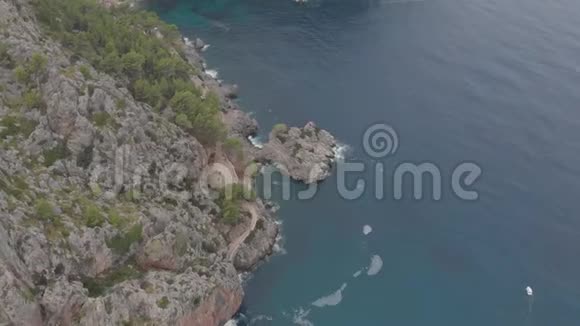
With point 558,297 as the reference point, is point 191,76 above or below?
above

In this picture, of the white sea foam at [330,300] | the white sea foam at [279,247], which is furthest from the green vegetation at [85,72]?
the white sea foam at [330,300]

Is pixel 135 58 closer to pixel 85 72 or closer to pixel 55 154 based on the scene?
pixel 85 72

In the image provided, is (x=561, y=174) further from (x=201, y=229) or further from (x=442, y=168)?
(x=201, y=229)

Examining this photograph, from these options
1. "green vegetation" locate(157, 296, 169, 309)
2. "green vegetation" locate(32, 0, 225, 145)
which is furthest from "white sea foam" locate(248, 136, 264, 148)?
"green vegetation" locate(157, 296, 169, 309)

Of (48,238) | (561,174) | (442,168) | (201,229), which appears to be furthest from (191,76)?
(561,174)

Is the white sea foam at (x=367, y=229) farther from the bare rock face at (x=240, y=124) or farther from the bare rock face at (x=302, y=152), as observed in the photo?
the bare rock face at (x=240, y=124)

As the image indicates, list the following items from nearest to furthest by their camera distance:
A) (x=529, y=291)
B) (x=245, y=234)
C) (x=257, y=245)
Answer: (x=529, y=291) → (x=257, y=245) → (x=245, y=234)

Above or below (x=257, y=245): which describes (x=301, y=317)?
below

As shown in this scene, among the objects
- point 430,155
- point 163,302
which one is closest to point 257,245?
point 163,302
